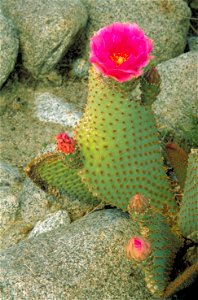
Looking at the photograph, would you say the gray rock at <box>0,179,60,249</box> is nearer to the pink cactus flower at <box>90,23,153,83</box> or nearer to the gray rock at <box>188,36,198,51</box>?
the pink cactus flower at <box>90,23,153,83</box>

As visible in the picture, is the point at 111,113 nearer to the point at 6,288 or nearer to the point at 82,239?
the point at 82,239

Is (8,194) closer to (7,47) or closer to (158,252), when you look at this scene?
(7,47)

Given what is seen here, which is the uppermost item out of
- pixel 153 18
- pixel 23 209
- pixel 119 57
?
pixel 119 57

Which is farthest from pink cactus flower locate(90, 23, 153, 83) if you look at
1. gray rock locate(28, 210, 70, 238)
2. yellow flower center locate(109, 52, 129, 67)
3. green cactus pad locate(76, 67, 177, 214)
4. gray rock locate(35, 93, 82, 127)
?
gray rock locate(35, 93, 82, 127)

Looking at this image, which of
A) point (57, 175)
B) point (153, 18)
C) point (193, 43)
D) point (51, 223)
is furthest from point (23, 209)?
point (193, 43)

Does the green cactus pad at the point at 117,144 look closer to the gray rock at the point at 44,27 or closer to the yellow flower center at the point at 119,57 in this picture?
the yellow flower center at the point at 119,57
